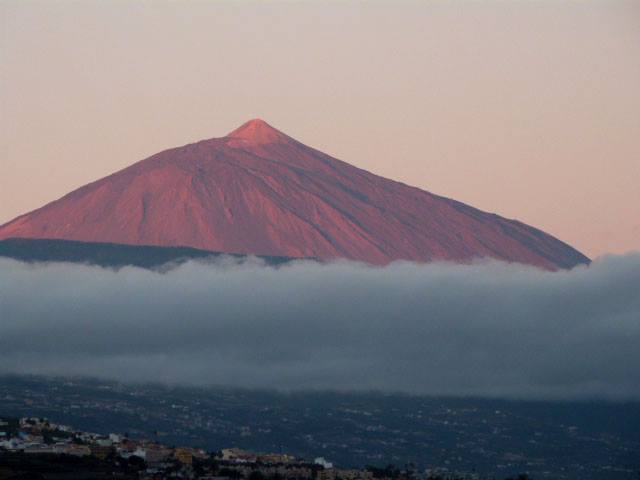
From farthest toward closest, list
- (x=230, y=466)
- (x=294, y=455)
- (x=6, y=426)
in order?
1. (x=294, y=455)
2. (x=6, y=426)
3. (x=230, y=466)

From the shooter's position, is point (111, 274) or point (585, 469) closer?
point (585, 469)

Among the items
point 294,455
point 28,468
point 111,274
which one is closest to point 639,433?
point 294,455

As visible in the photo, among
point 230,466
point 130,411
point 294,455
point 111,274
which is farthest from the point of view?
point 111,274

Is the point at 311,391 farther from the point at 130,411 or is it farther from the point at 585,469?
the point at 585,469

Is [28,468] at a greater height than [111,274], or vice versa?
[111,274]

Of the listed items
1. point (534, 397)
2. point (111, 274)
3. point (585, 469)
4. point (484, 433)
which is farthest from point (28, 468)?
point (111, 274)

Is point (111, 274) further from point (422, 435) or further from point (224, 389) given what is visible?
point (422, 435)
